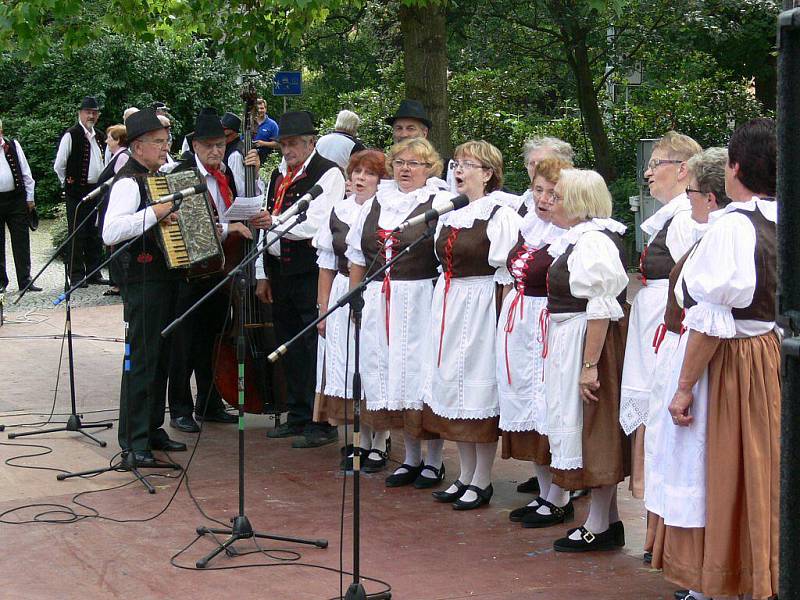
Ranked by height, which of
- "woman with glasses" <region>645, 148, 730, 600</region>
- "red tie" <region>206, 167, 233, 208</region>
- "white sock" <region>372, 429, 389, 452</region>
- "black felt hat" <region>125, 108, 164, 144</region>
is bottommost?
"white sock" <region>372, 429, 389, 452</region>

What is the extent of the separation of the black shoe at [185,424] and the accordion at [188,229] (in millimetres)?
1340

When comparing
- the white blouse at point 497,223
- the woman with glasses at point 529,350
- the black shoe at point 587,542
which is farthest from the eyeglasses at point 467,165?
the black shoe at point 587,542

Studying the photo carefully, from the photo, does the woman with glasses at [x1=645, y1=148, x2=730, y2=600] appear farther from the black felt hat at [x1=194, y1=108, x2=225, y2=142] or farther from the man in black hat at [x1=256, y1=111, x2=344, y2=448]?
the black felt hat at [x1=194, y1=108, x2=225, y2=142]

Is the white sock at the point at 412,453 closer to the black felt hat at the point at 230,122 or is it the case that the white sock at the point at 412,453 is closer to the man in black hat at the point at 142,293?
the man in black hat at the point at 142,293

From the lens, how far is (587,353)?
5578 mm

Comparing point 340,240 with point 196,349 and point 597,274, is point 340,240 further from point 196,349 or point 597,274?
point 597,274

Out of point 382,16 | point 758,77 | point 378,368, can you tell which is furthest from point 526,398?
point 758,77

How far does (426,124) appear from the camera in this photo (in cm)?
820

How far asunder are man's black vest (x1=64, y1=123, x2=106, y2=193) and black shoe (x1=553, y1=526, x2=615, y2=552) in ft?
32.6

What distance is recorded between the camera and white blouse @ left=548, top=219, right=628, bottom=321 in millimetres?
5531

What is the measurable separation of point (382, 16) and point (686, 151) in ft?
41.4

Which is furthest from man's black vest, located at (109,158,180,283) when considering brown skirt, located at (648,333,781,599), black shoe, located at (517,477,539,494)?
brown skirt, located at (648,333,781,599)

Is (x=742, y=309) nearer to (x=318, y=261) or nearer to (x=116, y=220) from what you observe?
(x=318, y=261)

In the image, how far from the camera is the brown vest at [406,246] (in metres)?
6.75
